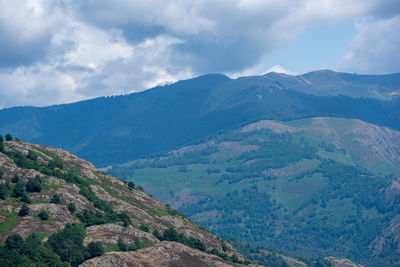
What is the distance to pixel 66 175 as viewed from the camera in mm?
141125

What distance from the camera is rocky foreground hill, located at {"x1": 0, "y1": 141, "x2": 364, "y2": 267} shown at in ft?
316

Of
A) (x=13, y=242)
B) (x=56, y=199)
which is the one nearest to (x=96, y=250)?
(x=13, y=242)

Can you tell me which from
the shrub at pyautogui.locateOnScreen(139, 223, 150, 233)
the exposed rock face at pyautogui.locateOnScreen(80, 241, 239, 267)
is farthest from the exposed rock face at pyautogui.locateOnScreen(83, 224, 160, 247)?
the exposed rock face at pyautogui.locateOnScreen(80, 241, 239, 267)

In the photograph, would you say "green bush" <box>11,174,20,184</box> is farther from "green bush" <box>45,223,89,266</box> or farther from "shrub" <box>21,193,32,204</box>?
"green bush" <box>45,223,89,266</box>

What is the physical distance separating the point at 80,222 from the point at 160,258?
28129 mm

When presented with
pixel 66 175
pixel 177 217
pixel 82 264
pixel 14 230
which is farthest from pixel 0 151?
pixel 82 264

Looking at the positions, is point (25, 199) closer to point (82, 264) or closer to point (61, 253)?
point (61, 253)

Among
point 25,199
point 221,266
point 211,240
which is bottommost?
point 221,266

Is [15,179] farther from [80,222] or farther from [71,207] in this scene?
[80,222]

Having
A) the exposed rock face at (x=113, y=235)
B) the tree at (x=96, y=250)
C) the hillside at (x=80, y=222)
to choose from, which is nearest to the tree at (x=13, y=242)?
the hillside at (x=80, y=222)

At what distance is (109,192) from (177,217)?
798 inches

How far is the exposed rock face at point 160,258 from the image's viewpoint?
9062 centimetres

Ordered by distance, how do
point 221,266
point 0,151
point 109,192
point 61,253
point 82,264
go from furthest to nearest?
point 109,192 → point 0,151 → point 221,266 → point 61,253 → point 82,264

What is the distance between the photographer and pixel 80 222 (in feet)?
391
